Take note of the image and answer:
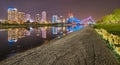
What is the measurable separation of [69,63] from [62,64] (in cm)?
51

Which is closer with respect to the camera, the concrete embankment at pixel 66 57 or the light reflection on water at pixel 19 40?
the concrete embankment at pixel 66 57

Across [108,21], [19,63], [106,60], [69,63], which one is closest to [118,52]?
[106,60]

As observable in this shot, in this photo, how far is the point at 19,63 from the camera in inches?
550

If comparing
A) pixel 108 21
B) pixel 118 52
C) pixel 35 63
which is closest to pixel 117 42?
pixel 118 52

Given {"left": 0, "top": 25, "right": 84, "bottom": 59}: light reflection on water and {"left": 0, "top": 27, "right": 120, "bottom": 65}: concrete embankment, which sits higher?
{"left": 0, "top": 27, "right": 120, "bottom": 65}: concrete embankment

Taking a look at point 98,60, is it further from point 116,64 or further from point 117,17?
point 117,17

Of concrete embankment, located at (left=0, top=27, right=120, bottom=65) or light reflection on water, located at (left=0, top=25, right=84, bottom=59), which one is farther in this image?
light reflection on water, located at (left=0, top=25, right=84, bottom=59)

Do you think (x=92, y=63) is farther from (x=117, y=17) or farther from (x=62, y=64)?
(x=117, y=17)

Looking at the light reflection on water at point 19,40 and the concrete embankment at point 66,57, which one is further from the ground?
the concrete embankment at point 66,57

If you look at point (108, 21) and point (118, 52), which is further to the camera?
point (108, 21)

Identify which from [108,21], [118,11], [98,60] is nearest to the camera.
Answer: [98,60]

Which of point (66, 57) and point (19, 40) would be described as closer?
point (66, 57)

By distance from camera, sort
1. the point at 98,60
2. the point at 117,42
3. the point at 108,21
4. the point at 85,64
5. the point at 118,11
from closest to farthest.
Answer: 1. the point at 85,64
2. the point at 98,60
3. the point at 117,42
4. the point at 118,11
5. the point at 108,21

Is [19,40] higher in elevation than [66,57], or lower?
lower
